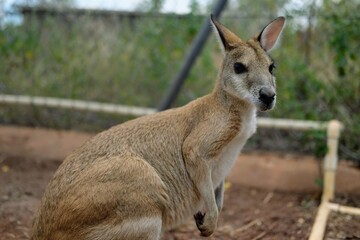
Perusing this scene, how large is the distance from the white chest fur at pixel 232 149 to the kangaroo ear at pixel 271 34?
18.6 inches

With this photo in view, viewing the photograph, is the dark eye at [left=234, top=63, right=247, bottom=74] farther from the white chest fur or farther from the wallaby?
the white chest fur

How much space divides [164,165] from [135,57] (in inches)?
144

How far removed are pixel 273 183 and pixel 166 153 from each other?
2496 mm

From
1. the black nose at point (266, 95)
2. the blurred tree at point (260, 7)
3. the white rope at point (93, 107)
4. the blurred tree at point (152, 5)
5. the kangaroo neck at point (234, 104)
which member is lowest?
the white rope at point (93, 107)

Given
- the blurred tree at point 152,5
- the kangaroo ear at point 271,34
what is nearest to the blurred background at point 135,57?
the blurred tree at point 152,5

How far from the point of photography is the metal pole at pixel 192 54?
5.30 m

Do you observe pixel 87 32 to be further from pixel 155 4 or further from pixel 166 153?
pixel 166 153

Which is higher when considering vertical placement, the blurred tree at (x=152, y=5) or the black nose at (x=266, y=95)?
the black nose at (x=266, y=95)

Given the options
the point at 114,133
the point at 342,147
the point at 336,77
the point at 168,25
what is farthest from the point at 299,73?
the point at 114,133

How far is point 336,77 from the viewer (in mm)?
→ 5578

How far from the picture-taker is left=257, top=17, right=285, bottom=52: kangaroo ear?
3.49 meters

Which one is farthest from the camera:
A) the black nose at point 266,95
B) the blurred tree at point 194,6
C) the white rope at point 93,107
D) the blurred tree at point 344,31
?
the blurred tree at point 194,6

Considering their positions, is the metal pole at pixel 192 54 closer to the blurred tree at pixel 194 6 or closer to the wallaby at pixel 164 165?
the blurred tree at pixel 194 6

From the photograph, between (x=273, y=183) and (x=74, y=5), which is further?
(x=74, y=5)
